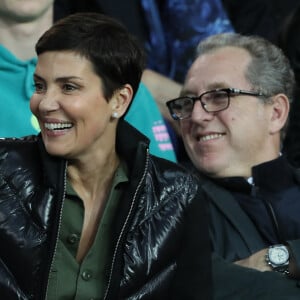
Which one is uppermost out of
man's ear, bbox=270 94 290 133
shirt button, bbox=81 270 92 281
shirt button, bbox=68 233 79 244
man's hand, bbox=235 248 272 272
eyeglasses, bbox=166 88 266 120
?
eyeglasses, bbox=166 88 266 120

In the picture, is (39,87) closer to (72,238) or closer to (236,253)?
(72,238)

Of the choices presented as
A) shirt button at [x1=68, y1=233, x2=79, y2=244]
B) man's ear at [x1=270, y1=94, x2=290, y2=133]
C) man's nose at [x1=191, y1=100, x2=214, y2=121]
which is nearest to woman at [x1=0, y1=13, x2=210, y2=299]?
shirt button at [x1=68, y1=233, x2=79, y2=244]

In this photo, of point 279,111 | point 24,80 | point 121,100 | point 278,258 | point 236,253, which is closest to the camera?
point 121,100

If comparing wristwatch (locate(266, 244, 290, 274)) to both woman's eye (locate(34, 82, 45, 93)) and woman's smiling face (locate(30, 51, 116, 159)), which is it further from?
woman's eye (locate(34, 82, 45, 93))

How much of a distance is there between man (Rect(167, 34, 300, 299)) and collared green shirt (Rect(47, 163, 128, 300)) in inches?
24.3

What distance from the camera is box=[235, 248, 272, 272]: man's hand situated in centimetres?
271

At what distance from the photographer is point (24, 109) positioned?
114 inches

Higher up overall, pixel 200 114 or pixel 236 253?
pixel 200 114

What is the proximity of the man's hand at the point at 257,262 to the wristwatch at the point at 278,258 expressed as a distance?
14 mm

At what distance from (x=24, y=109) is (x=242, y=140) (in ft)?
2.56

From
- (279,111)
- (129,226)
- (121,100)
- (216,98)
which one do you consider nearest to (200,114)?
(216,98)

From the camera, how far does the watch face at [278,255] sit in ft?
8.86

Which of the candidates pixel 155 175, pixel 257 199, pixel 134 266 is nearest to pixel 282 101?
pixel 257 199

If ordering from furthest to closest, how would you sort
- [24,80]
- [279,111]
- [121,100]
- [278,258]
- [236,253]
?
[279,111]
[24,80]
[236,253]
[278,258]
[121,100]
